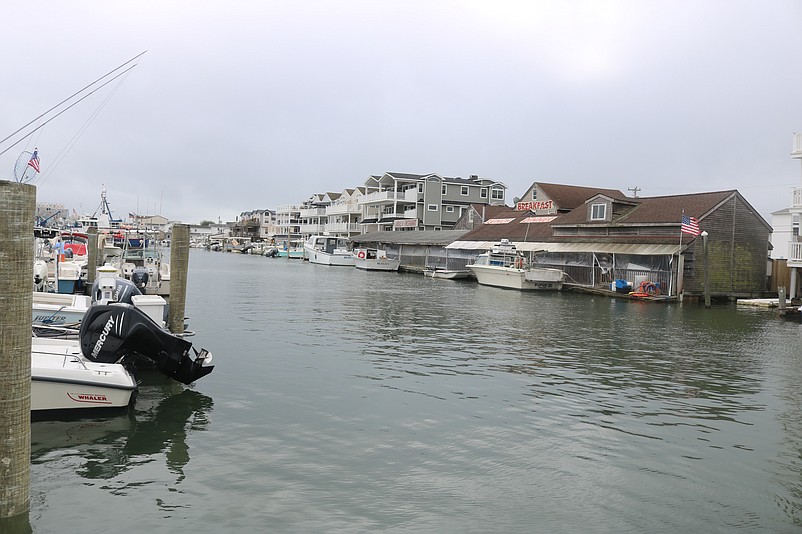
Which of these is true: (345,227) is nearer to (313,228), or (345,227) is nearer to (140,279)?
(313,228)

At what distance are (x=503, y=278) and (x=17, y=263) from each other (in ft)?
146

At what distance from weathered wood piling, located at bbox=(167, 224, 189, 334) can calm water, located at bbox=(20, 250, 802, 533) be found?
1.59 m

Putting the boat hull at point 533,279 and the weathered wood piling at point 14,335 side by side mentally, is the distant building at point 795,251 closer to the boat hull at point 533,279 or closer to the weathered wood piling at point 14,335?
the boat hull at point 533,279

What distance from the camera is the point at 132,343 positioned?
42.3 feet

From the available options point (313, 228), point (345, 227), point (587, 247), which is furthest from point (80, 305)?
point (313, 228)

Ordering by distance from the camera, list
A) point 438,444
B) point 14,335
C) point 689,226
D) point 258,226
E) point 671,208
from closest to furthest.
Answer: point 14,335 → point 438,444 → point 689,226 → point 671,208 → point 258,226

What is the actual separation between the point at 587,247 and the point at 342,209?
6813 cm

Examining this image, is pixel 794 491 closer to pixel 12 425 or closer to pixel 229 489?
pixel 229 489

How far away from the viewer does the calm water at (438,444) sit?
8.27m

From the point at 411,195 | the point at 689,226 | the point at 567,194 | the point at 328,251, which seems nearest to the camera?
the point at 689,226

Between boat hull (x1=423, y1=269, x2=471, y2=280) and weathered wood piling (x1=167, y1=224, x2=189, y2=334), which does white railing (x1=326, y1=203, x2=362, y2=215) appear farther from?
weathered wood piling (x1=167, y1=224, x2=189, y2=334)

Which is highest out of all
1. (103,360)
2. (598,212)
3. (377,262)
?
(598,212)

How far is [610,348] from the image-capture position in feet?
70.6

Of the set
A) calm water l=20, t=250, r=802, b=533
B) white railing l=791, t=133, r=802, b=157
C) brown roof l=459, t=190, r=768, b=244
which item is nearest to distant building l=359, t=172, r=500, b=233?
brown roof l=459, t=190, r=768, b=244
